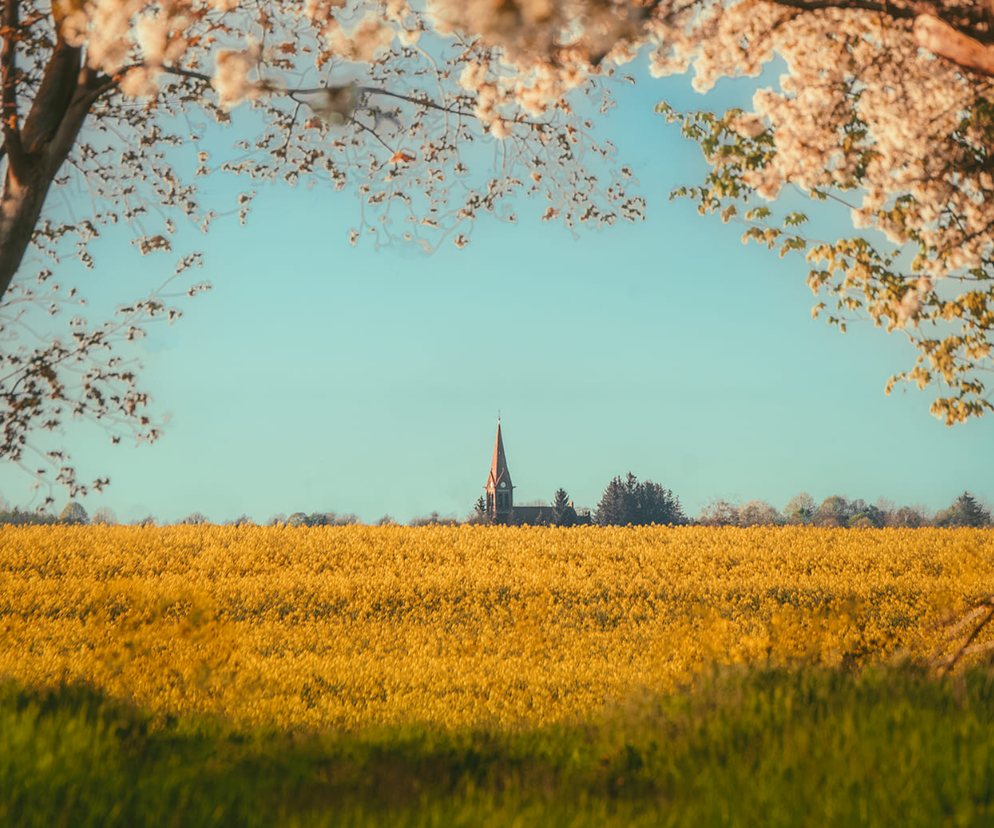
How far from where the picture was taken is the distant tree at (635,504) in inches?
3903

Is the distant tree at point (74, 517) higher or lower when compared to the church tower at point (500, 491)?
lower

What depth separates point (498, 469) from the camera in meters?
140

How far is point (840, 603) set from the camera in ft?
58.1

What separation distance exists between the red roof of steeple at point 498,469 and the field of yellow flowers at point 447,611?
369 feet

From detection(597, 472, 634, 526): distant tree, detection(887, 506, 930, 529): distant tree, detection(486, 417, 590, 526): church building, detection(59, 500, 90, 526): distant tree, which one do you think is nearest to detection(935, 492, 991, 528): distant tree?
detection(887, 506, 930, 529): distant tree

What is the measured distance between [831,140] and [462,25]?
620 cm

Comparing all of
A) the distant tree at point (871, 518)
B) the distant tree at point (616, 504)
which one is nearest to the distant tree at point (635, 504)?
the distant tree at point (616, 504)

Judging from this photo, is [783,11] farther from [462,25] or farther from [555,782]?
[555,782]

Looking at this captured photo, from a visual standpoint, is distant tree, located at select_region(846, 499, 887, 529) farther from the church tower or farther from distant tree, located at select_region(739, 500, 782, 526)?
the church tower

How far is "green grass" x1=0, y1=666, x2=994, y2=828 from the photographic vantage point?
5.11 metres

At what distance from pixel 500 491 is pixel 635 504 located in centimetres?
4357

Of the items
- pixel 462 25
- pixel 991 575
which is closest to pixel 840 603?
pixel 991 575

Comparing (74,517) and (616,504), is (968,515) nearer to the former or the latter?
(616,504)

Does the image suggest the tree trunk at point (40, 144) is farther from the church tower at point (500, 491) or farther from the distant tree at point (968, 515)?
the church tower at point (500, 491)
